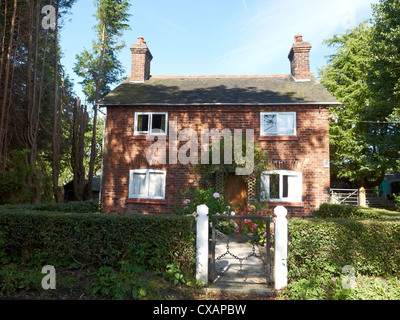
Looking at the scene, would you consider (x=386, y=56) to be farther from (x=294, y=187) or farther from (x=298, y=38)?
(x=294, y=187)

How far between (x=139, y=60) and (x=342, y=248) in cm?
1413

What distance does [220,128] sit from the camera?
12.3 meters

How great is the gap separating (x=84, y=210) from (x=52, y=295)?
16.1 feet

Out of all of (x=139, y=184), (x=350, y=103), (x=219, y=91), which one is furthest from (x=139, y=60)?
(x=350, y=103)

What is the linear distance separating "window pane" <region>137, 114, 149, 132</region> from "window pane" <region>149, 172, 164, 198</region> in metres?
2.34

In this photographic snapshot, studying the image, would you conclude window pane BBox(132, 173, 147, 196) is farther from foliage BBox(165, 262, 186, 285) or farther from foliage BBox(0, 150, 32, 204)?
foliage BBox(165, 262, 186, 285)

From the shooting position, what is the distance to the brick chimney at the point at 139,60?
14.9 m

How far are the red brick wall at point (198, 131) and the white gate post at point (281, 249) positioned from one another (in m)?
6.78

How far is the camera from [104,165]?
41.5ft

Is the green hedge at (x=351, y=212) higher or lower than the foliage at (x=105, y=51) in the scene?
lower

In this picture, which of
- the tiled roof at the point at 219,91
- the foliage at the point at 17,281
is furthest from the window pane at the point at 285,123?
the foliage at the point at 17,281

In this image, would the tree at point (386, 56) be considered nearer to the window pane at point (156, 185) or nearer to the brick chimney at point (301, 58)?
the brick chimney at point (301, 58)

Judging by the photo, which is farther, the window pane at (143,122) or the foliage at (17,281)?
the window pane at (143,122)
